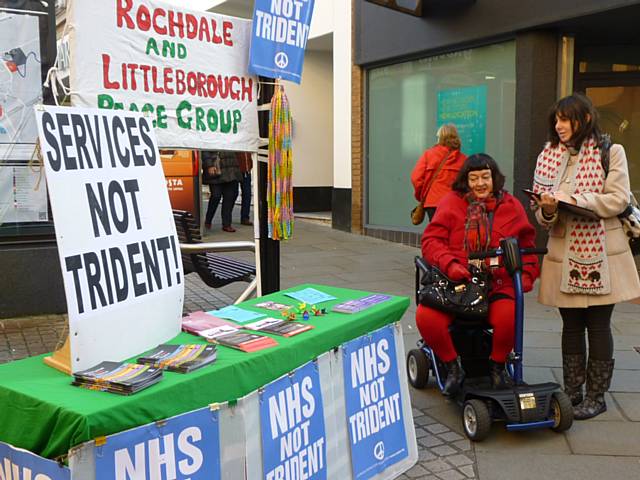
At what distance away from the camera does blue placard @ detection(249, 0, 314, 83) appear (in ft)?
15.0

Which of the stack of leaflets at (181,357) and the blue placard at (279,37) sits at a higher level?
the blue placard at (279,37)

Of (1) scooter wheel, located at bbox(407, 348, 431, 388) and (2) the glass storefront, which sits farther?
(2) the glass storefront

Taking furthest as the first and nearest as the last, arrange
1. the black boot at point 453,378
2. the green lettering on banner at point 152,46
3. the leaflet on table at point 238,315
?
→ the green lettering on banner at point 152,46 → the black boot at point 453,378 → the leaflet on table at point 238,315

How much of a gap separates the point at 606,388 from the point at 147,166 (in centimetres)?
289

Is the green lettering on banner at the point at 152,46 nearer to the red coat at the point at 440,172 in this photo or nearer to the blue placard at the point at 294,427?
the blue placard at the point at 294,427

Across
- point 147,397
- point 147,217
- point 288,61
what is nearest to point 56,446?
point 147,397

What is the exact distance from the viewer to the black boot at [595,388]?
4.07 m

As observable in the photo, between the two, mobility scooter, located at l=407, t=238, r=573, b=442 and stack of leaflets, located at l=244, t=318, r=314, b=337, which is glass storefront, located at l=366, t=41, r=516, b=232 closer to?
mobility scooter, located at l=407, t=238, r=573, b=442

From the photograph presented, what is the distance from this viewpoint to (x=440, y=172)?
24.2 feet

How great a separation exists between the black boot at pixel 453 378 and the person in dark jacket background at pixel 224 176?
8.11 metres

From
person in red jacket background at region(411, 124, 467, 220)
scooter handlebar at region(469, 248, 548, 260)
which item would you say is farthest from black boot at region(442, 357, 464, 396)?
person in red jacket background at region(411, 124, 467, 220)

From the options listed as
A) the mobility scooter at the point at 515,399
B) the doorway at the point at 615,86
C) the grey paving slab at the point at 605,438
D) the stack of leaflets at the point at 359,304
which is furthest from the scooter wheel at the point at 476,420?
the doorway at the point at 615,86

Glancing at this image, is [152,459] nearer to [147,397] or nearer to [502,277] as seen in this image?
[147,397]

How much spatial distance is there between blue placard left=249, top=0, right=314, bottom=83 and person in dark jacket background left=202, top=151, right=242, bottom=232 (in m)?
6.87
